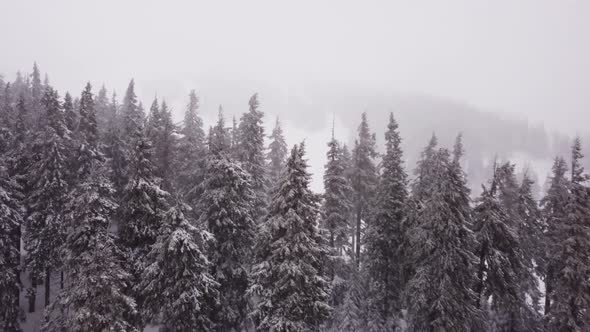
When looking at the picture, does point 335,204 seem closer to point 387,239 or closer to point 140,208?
point 387,239

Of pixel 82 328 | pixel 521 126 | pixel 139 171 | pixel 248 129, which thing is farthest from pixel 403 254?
pixel 521 126

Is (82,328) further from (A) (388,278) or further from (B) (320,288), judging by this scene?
(A) (388,278)

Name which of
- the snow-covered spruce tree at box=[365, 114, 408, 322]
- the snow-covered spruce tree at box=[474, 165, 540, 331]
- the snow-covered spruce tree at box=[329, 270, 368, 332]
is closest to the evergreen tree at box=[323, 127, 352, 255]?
the snow-covered spruce tree at box=[365, 114, 408, 322]

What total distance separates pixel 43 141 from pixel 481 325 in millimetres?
31843

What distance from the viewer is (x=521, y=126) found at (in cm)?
16762

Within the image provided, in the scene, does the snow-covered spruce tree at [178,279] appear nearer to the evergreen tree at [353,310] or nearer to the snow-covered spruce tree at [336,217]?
the snow-covered spruce tree at [336,217]

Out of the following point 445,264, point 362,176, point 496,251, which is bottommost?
point 496,251

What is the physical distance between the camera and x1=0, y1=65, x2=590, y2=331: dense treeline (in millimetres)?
18828

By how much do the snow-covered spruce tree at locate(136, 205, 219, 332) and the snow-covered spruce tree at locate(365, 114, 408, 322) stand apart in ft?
43.7

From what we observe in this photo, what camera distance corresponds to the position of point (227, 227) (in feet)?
73.9

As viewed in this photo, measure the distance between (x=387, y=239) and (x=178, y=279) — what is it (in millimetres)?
15337

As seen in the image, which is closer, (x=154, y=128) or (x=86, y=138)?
(x=86, y=138)

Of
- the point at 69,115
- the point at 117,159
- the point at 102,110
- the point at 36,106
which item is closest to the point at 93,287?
the point at 117,159

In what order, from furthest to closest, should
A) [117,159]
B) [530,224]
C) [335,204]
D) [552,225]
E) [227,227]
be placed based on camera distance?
[117,159] → [530,224] → [552,225] → [335,204] → [227,227]
